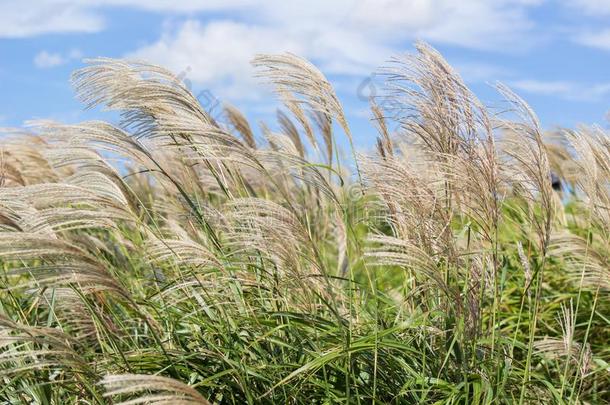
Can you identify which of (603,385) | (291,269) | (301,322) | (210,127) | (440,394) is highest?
(210,127)

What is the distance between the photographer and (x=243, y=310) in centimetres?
342

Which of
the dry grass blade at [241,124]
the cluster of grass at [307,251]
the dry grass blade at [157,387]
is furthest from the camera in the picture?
the dry grass blade at [241,124]

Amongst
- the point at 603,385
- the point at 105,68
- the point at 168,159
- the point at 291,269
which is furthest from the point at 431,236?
the point at 168,159

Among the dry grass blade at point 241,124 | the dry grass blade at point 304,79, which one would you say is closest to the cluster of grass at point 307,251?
the dry grass blade at point 304,79

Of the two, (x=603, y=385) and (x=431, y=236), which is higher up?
(x=431, y=236)

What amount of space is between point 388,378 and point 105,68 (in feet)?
4.87

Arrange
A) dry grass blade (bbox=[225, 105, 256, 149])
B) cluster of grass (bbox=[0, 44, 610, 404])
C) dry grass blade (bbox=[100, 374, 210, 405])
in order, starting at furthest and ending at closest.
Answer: dry grass blade (bbox=[225, 105, 256, 149]) < cluster of grass (bbox=[0, 44, 610, 404]) < dry grass blade (bbox=[100, 374, 210, 405])

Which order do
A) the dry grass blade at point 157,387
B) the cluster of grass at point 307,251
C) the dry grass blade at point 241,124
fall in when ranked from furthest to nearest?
1. the dry grass blade at point 241,124
2. the cluster of grass at point 307,251
3. the dry grass blade at point 157,387

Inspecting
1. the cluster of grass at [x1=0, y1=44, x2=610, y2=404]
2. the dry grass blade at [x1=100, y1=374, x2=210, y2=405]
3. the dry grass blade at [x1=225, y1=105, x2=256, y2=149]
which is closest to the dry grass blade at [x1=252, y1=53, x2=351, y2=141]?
the cluster of grass at [x1=0, y1=44, x2=610, y2=404]

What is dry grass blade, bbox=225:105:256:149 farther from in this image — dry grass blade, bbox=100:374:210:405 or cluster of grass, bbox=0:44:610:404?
dry grass blade, bbox=100:374:210:405

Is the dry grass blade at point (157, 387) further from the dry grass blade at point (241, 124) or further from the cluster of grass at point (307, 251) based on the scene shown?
the dry grass blade at point (241, 124)

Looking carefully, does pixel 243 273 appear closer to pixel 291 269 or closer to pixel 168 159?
pixel 291 269

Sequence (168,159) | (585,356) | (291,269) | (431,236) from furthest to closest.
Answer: (168,159)
(585,356)
(431,236)
(291,269)

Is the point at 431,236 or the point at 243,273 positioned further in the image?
the point at 243,273
